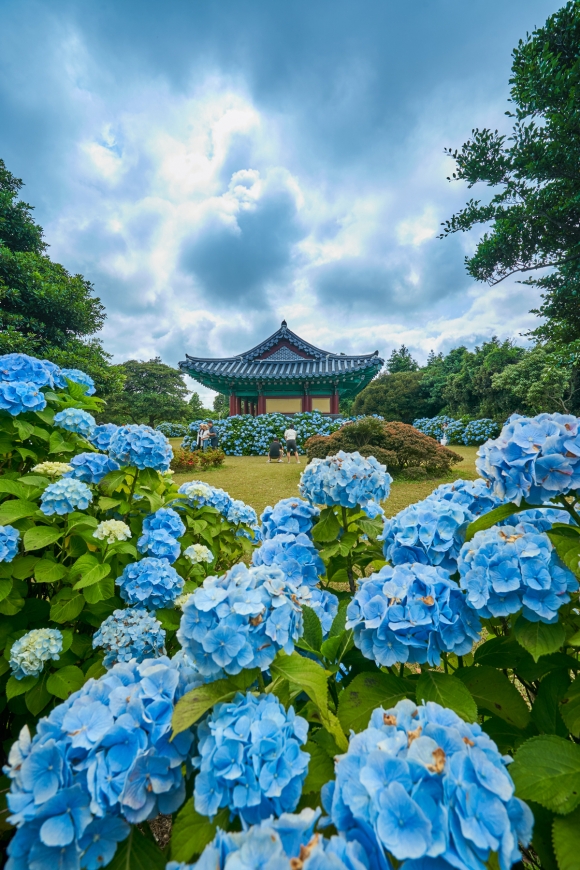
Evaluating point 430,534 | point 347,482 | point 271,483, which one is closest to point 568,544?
point 430,534

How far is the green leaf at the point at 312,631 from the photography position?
3.45ft

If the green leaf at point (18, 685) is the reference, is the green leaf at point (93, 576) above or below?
above

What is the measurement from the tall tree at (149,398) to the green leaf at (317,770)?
16158 millimetres

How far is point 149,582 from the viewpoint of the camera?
4.99ft

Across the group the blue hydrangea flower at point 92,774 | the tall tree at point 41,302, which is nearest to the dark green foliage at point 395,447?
the tall tree at point 41,302

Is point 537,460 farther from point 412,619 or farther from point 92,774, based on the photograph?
point 92,774

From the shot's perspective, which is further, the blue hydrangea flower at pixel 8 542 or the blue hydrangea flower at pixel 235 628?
the blue hydrangea flower at pixel 8 542

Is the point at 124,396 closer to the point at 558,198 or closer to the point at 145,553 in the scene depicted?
the point at 558,198

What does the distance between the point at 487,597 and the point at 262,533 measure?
3.07 feet

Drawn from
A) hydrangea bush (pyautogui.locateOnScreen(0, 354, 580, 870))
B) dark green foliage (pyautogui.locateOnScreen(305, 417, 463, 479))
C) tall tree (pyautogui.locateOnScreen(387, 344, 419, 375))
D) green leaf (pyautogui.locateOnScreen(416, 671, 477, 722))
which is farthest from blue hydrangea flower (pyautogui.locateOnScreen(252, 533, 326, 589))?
tall tree (pyautogui.locateOnScreen(387, 344, 419, 375))

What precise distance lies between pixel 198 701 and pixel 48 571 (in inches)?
41.5

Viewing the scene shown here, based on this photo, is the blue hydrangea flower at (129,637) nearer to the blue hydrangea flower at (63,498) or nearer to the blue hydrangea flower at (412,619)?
the blue hydrangea flower at (63,498)

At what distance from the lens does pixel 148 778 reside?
60 cm

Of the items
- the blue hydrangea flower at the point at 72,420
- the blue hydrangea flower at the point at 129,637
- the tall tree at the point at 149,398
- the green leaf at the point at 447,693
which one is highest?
the tall tree at the point at 149,398
